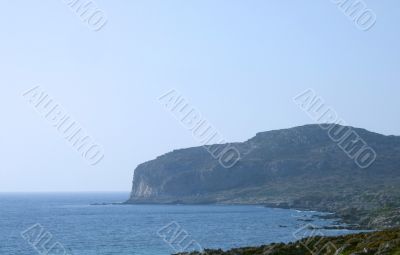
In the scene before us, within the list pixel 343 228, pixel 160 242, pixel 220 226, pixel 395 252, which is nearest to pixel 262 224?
pixel 220 226

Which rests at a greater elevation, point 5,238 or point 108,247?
point 5,238

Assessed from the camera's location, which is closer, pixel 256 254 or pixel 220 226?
pixel 256 254

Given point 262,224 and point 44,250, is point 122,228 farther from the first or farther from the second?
point 44,250

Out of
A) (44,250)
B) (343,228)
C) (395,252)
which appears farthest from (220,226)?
(395,252)

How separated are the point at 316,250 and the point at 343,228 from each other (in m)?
56.6

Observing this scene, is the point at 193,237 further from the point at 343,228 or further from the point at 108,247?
the point at 343,228

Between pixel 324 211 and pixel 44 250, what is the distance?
101 meters

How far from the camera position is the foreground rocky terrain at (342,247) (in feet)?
143

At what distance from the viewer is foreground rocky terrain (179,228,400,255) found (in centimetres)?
4345

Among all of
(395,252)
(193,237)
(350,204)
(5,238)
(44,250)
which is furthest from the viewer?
(350,204)

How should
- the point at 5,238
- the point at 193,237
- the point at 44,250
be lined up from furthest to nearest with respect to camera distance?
the point at 5,238 < the point at 193,237 < the point at 44,250

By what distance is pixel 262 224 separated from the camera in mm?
Result: 126938

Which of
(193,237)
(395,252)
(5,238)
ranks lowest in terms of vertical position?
(395,252)

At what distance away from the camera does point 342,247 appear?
160 feet
